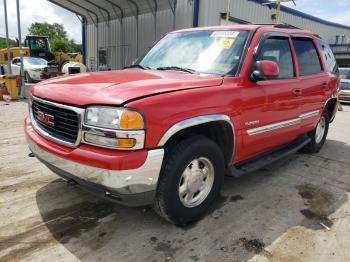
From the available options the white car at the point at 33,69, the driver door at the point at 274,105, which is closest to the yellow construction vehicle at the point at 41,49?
the white car at the point at 33,69

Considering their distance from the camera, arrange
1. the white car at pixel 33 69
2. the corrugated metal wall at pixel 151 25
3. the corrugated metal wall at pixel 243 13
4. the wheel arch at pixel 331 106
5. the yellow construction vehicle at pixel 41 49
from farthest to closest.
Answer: the yellow construction vehicle at pixel 41 49 < the white car at pixel 33 69 < the corrugated metal wall at pixel 151 25 < the corrugated metal wall at pixel 243 13 < the wheel arch at pixel 331 106

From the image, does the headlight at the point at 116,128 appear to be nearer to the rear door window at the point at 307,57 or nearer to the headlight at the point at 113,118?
the headlight at the point at 113,118

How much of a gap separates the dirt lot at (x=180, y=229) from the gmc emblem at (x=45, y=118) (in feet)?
3.01

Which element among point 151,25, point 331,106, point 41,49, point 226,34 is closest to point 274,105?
point 226,34

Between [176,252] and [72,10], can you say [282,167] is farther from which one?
[72,10]

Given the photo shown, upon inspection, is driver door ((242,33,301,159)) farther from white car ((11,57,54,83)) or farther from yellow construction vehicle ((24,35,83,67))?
yellow construction vehicle ((24,35,83,67))

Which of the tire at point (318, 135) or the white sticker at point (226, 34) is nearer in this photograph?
the white sticker at point (226, 34)

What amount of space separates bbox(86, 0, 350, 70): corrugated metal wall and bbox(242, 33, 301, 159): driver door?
36.0ft

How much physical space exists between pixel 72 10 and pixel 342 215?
20.4m

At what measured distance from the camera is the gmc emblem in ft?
9.49

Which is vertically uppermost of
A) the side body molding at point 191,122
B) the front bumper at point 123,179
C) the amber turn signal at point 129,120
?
the amber turn signal at point 129,120

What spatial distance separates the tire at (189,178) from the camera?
8.91ft

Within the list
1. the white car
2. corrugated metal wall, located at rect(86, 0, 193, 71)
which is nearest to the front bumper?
corrugated metal wall, located at rect(86, 0, 193, 71)

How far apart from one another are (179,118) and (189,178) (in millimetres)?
638
